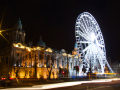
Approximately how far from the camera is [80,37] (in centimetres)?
6731

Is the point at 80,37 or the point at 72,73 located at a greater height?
the point at 80,37

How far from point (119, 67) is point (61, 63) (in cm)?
4919

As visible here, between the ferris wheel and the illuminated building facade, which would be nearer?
the ferris wheel

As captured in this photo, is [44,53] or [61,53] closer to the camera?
[44,53]

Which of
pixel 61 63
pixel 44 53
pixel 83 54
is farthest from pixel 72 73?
pixel 83 54

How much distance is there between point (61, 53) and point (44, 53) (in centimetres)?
1896

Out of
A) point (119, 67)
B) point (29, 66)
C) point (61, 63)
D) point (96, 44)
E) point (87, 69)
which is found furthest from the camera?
point (119, 67)

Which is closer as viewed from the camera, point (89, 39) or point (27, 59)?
point (89, 39)

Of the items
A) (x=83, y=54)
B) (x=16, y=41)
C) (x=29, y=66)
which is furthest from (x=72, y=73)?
(x=83, y=54)

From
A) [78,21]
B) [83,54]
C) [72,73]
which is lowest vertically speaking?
[72,73]

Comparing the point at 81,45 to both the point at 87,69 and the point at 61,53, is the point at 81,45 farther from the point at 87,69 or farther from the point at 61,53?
the point at 61,53

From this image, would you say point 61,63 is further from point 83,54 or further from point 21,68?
point 83,54

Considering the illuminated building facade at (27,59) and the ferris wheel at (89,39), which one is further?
the illuminated building facade at (27,59)

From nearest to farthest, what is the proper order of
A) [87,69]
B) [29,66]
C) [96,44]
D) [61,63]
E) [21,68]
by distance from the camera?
[96,44], [87,69], [21,68], [29,66], [61,63]
